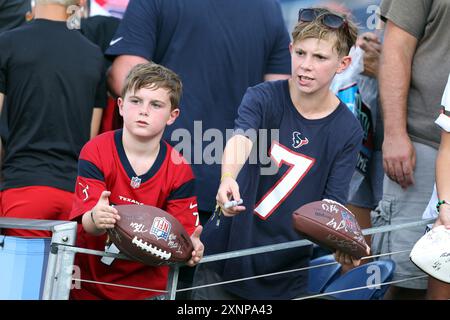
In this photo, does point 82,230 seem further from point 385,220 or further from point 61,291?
point 385,220

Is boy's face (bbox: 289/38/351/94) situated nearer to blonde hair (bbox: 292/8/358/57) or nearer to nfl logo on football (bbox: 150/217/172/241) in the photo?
blonde hair (bbox: 292/8/358/57)

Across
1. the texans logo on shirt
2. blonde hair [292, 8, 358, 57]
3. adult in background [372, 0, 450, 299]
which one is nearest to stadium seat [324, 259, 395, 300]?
adult in background [372, 0, 450, 299]

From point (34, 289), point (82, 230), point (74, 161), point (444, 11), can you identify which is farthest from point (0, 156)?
point (444, 11)

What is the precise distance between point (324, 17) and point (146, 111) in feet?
3.19

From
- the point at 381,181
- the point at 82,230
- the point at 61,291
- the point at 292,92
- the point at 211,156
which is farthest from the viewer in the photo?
the point at 381,181

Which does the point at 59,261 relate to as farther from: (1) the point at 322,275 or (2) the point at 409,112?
(2) the point at 409,112

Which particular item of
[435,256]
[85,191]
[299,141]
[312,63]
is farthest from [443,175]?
[85,191]

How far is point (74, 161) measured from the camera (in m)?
4.79

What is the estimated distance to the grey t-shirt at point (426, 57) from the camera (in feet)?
15.9

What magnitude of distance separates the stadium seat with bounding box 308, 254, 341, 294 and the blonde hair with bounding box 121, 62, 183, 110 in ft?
3.95

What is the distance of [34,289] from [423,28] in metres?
2.47

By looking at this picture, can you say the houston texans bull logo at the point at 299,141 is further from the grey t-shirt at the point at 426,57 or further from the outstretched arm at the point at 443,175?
the grey t-shirt at the point at 426,57

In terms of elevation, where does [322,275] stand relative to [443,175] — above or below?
below

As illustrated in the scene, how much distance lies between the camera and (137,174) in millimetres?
4266
